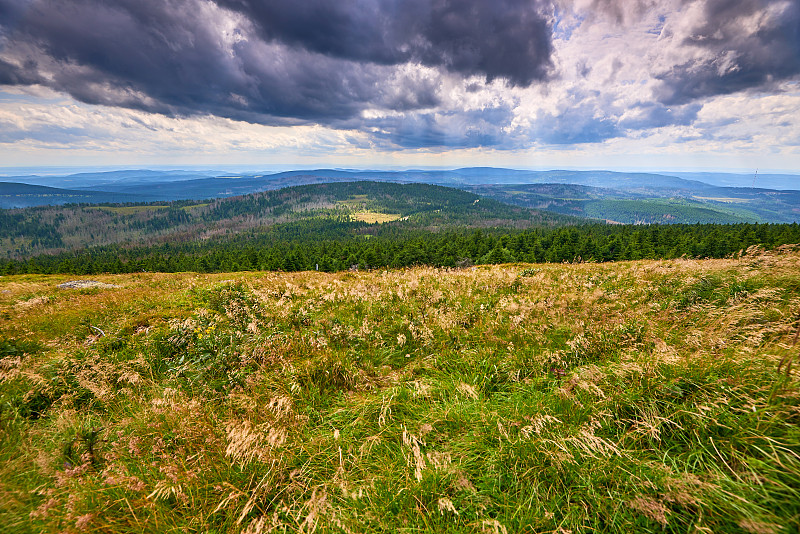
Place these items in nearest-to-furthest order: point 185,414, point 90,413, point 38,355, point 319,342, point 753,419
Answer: point 753,419 < point 185,414 < point 90,413 < point 319,342 < point 38,355

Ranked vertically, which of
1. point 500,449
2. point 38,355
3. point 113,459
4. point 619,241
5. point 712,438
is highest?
point 712,438

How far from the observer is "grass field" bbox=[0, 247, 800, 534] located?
2.69 m

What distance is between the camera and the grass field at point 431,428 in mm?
2686

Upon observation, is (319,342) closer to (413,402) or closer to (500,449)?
(413,402)

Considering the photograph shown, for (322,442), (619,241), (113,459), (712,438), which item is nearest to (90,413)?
(113,459)

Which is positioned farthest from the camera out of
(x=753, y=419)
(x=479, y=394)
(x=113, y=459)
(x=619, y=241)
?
(x=619, y=241)

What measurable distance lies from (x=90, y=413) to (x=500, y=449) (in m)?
6.13

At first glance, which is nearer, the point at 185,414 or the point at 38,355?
the point at 185,414

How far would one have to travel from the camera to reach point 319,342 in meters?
5.27

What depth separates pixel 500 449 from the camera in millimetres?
3227

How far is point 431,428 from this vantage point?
3465 mm

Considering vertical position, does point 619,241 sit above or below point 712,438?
below

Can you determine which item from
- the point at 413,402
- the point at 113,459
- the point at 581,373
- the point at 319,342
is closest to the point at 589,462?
the point at 581,373

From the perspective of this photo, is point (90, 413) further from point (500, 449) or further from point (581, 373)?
point (581, 373)
